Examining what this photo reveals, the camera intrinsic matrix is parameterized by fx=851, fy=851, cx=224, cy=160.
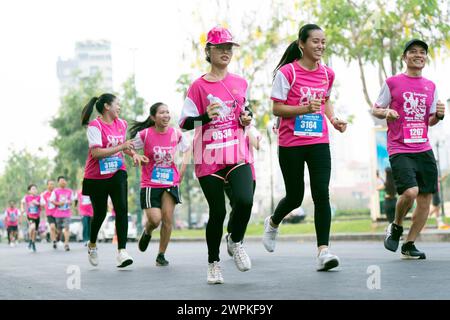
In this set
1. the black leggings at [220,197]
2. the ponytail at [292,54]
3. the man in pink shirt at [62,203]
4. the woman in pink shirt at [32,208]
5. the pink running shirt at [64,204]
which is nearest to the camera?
the black leggings at [220,197]

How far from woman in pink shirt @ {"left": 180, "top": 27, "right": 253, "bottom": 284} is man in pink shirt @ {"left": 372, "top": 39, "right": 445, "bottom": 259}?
85.7 inches

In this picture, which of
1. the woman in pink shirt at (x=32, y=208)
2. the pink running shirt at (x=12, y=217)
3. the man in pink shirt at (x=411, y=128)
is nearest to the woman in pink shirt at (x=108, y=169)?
Result: the man in pink shirt at (x=411, y=128)

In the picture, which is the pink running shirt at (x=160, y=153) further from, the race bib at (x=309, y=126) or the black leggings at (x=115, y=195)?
the race bib at (x=309, y=126)

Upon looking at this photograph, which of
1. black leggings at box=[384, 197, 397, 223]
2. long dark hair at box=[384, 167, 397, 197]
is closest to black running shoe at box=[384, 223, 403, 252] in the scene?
black leggings at box=[384, 197, 397, 223]

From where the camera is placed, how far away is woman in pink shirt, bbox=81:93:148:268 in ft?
30.8

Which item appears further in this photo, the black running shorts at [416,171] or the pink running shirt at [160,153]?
the pink running shirt at [160,153]

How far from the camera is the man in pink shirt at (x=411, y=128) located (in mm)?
8500

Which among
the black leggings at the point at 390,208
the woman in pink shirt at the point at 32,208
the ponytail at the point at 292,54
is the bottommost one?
the woman in pink shirt at the point at 32,208

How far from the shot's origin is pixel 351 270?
7.55m

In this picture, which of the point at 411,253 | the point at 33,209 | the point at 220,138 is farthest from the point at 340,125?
the point at 33,209

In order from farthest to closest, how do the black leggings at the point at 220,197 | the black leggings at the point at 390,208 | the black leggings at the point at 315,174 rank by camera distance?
the black leggings at the point at 390,208
the black leggings at the point at 315,174
the black leggings at the point at 220,197

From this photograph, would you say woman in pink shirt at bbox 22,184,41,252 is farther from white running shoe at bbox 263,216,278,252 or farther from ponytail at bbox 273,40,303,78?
ponytail at bbox 273,40,303,78

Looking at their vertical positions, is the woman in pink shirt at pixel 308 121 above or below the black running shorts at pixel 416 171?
above

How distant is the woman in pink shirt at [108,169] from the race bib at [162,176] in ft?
1.46
